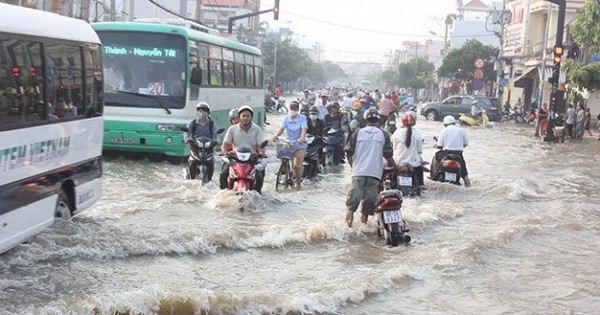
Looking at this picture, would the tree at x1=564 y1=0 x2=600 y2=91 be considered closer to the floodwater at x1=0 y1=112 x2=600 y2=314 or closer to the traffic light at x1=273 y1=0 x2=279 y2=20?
the floodwater at x1=0 y1=112 x2=600 y2=314

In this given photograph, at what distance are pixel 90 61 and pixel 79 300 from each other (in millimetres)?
3625

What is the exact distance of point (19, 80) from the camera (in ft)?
22.0

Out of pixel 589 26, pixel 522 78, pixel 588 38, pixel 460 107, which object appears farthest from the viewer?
pixel 522 78

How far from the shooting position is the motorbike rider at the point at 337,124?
1681 cm

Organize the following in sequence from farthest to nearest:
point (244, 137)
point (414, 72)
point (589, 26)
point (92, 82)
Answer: point (414, 72), point (589, 26), point (244, 137), point (92, 82)

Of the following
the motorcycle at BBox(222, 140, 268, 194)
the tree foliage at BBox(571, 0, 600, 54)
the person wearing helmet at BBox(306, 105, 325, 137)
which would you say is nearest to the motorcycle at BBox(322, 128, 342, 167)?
the person wearing helmet at BBox(306, 105, 325, 137)

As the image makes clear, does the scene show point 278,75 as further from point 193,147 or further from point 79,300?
point 79,300

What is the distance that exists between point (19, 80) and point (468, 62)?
2303 inches

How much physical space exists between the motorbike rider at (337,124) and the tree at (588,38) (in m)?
9.08

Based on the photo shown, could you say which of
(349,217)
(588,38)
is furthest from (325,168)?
(588,38)

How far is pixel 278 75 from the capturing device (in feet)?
280

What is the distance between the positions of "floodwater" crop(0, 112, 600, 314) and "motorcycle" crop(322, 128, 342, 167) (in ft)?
11.7

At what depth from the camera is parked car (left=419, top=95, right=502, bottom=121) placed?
145 ft

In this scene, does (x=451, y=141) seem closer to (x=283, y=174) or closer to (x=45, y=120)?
(x=283, y=174)
